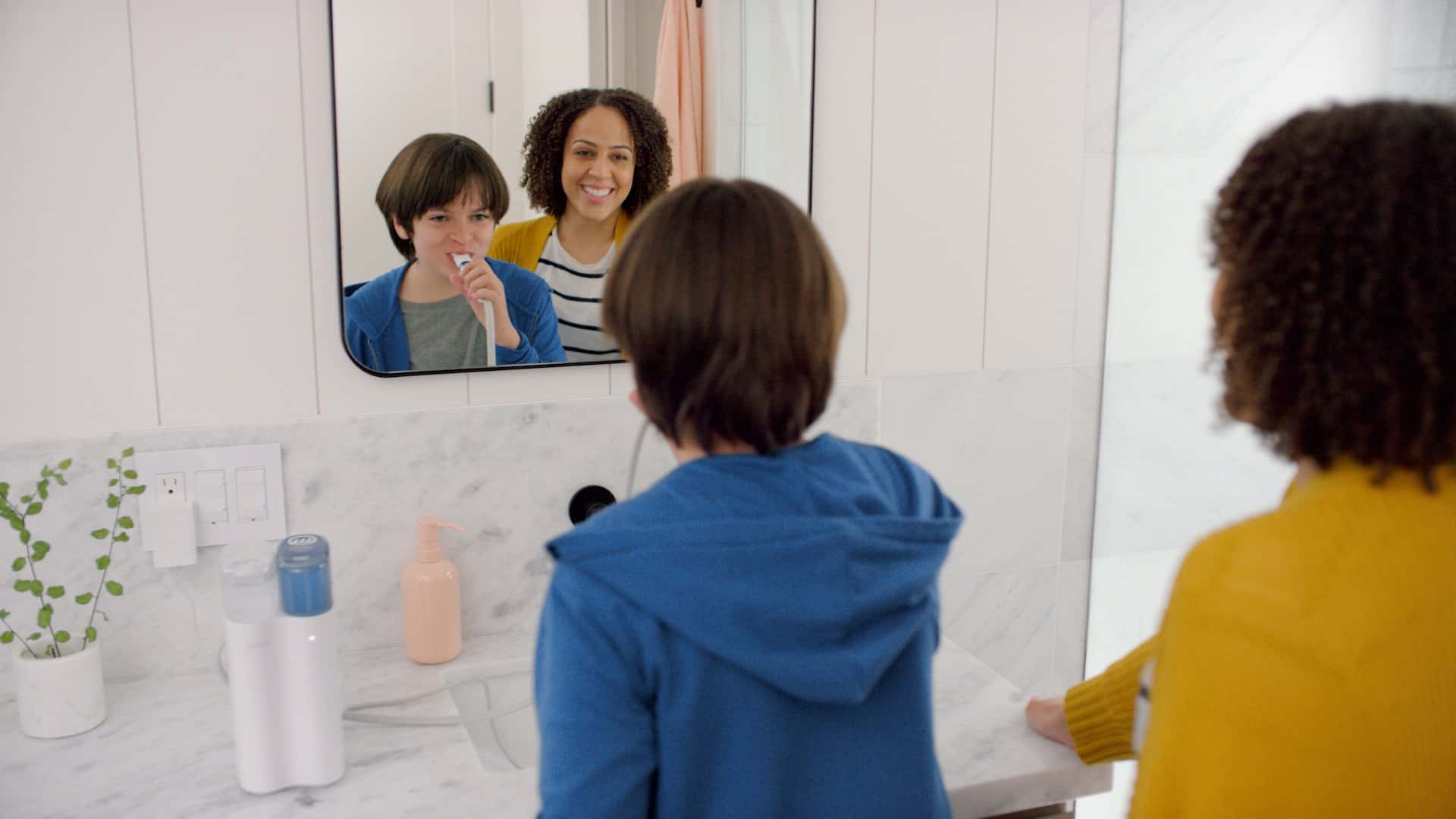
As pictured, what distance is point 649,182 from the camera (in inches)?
56.4

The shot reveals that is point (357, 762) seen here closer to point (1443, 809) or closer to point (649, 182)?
point (649, 182)

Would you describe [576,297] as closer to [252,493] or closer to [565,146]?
[565,146]

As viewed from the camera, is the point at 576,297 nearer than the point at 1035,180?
Yes

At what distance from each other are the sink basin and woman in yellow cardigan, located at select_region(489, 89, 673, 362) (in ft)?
1.30

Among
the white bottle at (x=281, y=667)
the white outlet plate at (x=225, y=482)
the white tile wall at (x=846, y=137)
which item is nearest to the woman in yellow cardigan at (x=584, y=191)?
the white tile wall at (x=846, y=137)

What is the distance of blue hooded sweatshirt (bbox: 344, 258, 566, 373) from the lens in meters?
1.30

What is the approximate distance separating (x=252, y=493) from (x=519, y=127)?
1.72 ft

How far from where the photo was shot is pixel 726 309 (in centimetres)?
77

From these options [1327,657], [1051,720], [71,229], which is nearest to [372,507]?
[71,229]

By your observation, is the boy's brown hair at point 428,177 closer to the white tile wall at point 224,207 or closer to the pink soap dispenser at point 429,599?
the white tile wall at point 224,207

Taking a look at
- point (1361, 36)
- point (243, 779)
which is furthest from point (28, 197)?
point (1361, 36)

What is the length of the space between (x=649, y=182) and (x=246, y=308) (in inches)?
19.9

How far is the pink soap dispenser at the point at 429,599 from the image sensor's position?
1332mm

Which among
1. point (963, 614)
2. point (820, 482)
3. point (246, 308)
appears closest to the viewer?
point (820, 482)
